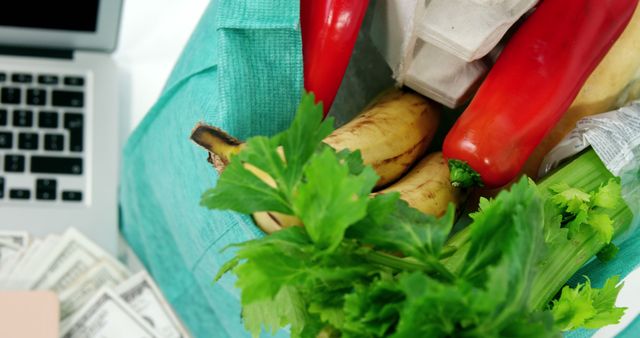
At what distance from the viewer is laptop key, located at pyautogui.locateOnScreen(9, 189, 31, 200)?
2.66 ft

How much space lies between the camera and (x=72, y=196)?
2.72ft

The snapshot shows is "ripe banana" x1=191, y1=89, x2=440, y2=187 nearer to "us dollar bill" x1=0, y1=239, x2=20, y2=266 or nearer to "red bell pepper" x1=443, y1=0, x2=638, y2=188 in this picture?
"red bell pepper" x1=443, y1=0, x2=638, y2=188

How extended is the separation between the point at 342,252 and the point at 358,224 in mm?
15

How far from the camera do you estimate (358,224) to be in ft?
1.27

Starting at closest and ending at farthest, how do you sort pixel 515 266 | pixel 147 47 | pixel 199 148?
pixel 515 266
pixel 199 148
pixel 147 47

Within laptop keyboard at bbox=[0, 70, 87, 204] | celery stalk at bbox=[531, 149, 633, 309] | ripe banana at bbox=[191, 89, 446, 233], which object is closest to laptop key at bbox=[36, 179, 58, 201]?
laptop keyboard at bbox=[0, 70, 87, 204]

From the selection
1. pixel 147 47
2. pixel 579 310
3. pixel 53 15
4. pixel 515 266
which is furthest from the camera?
pixel 147 47

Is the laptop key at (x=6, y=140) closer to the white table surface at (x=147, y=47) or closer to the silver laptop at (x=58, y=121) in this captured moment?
the silver laptop at (x=58, y=121)

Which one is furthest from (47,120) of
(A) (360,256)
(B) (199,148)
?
(A) (360,256)

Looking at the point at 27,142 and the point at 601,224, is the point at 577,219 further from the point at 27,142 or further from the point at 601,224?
the point at 27,142

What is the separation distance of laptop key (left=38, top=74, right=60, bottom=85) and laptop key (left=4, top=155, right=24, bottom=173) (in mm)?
83

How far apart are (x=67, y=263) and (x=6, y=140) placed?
0.13m

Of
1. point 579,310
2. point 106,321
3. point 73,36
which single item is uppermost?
point 579,310

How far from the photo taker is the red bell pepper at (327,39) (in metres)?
0.53
